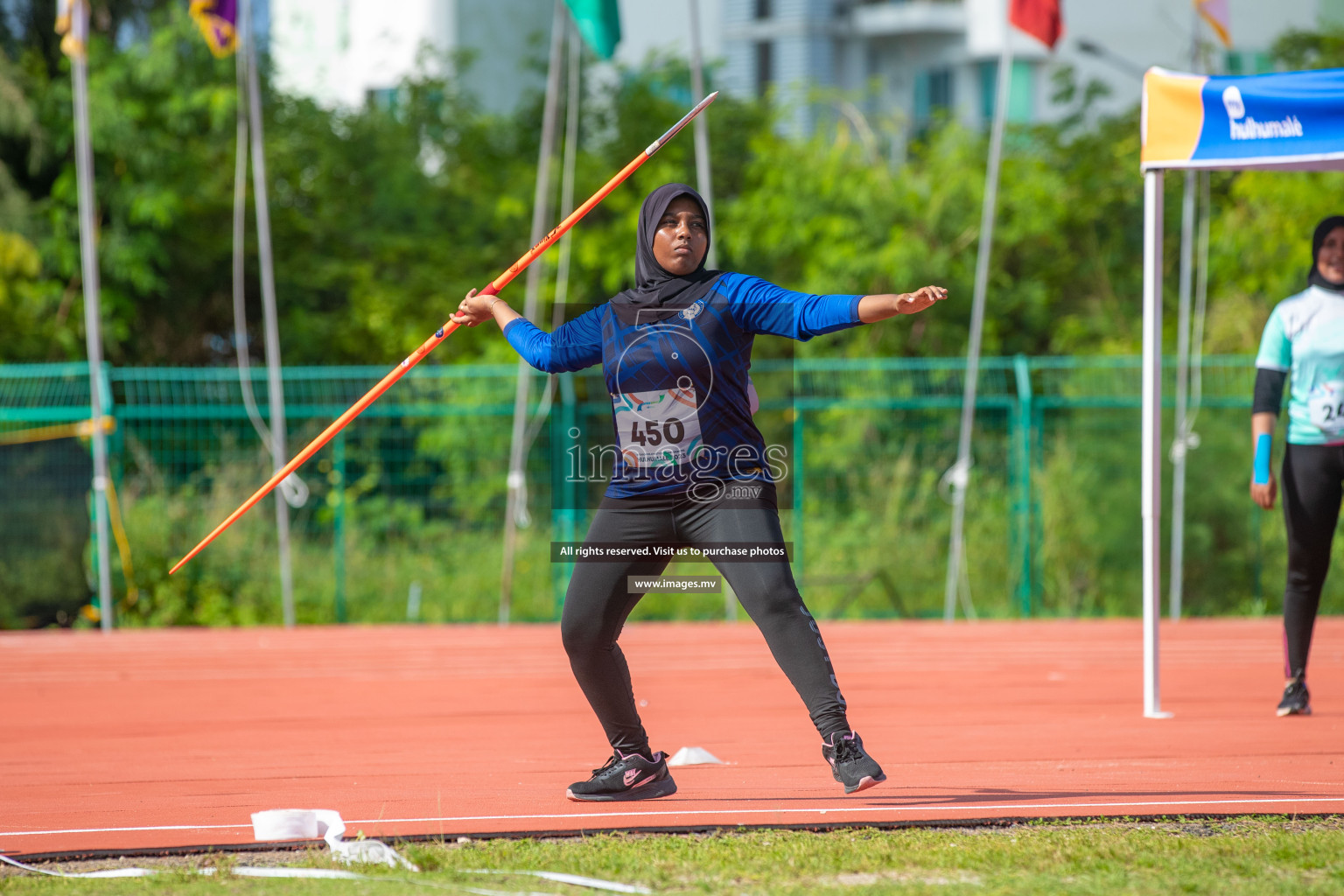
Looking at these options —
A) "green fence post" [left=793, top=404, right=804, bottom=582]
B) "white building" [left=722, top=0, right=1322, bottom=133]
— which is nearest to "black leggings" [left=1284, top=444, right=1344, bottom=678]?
"green fence post" [left=793, top=404, right=804, bottom=582]

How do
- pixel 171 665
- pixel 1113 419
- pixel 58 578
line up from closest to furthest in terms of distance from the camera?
pixel 171 665 → pixel 58 578 → pixel 1113 419

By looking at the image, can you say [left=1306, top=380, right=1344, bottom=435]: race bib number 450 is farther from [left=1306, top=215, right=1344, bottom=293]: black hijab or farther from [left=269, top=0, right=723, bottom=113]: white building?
[left=269, top=0, right=723, bottom=113]: white building

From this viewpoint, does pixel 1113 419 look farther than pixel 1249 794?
Yes

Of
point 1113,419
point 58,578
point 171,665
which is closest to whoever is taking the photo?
point 171,665

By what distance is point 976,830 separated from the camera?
163 inches

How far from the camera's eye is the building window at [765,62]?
32.7 metres

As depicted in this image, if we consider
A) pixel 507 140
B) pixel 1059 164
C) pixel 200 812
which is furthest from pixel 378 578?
pixel 1059 164

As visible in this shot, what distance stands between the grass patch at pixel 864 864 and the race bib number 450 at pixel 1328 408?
2.41 meters

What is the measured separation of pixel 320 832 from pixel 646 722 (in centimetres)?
284

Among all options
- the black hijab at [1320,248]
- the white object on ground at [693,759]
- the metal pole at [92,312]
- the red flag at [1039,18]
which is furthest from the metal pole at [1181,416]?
the metal pole at [92,312]

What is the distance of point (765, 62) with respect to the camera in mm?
33031

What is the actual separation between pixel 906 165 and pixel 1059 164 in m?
2.92

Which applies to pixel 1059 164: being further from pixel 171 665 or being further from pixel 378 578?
pixel 171 665

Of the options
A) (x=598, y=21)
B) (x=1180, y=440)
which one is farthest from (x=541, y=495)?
(x=1180, y=440)
